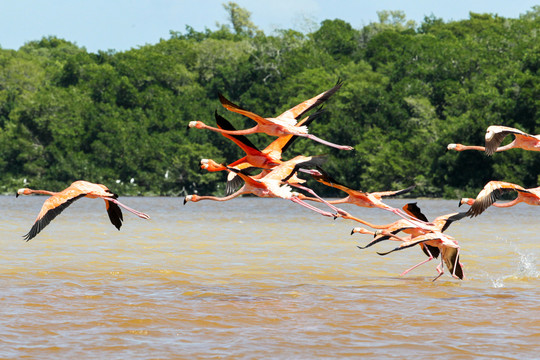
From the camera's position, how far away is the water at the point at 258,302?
9359 mm

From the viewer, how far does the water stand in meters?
9.36

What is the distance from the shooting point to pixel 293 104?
72.2 meters

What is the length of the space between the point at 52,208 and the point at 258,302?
A: 3011 mm

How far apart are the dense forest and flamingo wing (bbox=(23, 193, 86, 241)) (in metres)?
48.1

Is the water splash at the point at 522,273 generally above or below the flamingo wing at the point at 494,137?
below

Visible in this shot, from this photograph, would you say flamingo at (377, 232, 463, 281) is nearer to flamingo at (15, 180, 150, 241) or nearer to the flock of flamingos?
the flock of flamingos

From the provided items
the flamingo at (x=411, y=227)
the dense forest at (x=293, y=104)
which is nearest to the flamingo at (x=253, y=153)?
the flamingo at (x=411, y=227)

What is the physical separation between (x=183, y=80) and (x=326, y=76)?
643 inches

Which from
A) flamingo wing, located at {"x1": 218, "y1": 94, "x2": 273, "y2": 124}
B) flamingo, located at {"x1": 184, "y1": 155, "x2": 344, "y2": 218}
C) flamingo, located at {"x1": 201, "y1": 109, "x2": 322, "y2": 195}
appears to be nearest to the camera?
flamingo wing, located at {"x1": 218, "y1": 94, "x2": 273, "y2": 124}

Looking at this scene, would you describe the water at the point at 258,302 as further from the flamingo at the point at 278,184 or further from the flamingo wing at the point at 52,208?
the flamingo at the point at 278,184

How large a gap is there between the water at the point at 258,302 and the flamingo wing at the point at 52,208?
105 centimetres

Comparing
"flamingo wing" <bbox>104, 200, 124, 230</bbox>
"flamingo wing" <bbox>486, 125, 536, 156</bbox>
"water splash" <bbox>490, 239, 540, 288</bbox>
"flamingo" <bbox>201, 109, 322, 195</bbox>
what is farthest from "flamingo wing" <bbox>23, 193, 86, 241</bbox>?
"water splash" <bbox>490, 239, 540, 288</bbox>

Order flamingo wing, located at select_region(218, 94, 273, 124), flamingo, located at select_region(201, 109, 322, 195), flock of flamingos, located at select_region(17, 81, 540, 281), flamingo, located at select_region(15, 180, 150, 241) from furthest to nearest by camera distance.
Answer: flamingo, located at select_region(15, 180, 150, 241)
flamingo, located at select_region(201, 109, 322, 195)
flock of flamingos, located at select_region(17, 81, 540, 281)
flamingo wing, located at select_region(218, 94, 273, 124)

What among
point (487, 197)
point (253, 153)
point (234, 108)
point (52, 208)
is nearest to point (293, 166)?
point (253, 153)
